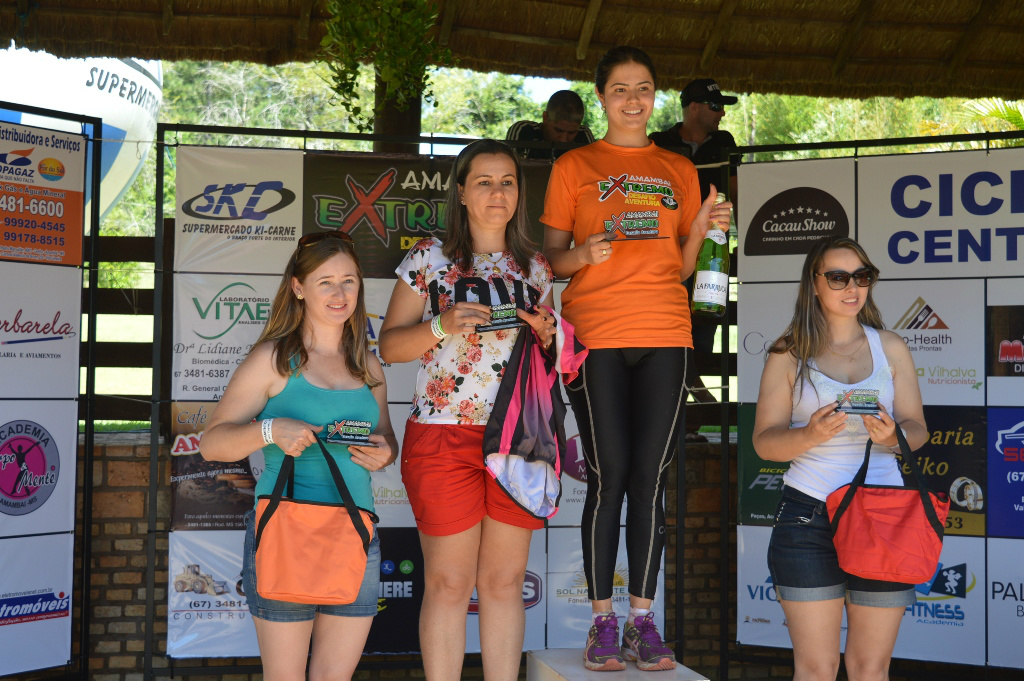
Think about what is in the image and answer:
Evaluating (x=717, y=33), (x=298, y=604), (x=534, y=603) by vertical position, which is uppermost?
(x=717, y=33)

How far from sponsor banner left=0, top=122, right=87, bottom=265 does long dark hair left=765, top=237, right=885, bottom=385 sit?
10.6 feet

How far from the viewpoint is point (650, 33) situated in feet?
18.5

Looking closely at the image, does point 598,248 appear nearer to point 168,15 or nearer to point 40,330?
point 40,330

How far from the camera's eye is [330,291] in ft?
8.98

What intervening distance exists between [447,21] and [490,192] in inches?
109

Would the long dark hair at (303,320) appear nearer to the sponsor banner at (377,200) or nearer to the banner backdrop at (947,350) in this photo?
the sponsor banner at (377,200)

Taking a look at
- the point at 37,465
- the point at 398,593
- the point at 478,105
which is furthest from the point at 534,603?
the point at 478,105

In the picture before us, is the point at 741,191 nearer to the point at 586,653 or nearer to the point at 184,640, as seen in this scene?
the point at 586,653

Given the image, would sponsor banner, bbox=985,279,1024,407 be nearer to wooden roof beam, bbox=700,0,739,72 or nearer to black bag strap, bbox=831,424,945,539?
wooden roof beam, bbox=700,0,739,72

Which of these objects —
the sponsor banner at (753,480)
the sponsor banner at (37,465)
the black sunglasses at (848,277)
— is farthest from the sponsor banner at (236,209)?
the black sunglasses at (848,277)

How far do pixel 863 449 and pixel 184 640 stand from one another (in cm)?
318

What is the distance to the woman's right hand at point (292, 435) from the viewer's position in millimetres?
2436

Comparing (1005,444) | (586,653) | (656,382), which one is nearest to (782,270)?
(1005,444)

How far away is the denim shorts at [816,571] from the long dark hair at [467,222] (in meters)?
1.10
